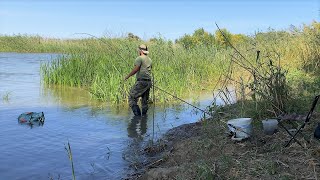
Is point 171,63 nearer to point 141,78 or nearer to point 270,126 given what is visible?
point 141,78

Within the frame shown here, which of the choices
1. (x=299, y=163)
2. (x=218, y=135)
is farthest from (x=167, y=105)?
(x=299, y=163)

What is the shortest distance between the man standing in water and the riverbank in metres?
4.06

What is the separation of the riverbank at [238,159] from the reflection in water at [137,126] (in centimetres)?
184

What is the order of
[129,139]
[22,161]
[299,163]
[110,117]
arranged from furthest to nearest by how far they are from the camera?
[110,117], [129,139], [22,161], [299,163]

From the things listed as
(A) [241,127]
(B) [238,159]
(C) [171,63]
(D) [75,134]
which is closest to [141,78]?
(D) [75,134]

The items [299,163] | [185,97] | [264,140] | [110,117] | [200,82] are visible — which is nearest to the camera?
[299,163]

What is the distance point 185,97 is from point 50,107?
4.41 m

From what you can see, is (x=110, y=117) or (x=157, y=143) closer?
(x=157, y=143)

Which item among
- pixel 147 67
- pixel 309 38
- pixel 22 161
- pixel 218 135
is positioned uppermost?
pixel 309 38

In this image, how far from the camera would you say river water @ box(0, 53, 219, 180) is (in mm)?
5824

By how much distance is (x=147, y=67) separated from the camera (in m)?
10.1

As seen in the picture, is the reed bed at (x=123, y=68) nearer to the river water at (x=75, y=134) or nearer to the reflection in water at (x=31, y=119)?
the river water at (x=75, y=134)

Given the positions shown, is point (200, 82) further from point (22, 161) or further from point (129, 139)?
point (22, 161)

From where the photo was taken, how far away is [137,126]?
8.86 metres
